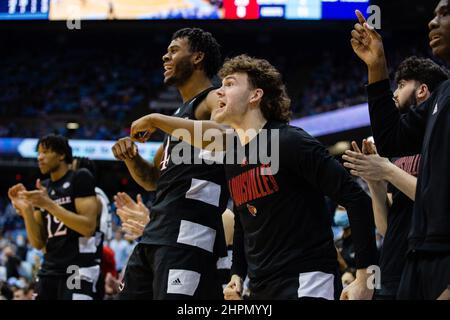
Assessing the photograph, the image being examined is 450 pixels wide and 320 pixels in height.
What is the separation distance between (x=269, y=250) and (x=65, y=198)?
130 inches

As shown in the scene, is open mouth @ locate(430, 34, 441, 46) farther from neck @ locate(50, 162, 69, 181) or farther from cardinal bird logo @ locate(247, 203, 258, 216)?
neck @ locate(50, 162, 69, 181)

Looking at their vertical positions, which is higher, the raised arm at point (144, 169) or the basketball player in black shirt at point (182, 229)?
the raised arm at point (144, 169)

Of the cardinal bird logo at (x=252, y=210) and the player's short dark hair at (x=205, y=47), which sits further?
the player's short dark hair at (x=205, y=47)

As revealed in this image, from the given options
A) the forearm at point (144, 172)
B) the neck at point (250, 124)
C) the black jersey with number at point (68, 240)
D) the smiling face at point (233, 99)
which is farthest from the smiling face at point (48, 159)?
the neck at point (250, 124)

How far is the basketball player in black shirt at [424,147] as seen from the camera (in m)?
2.37

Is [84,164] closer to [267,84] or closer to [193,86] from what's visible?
[193,86]

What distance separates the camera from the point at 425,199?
2463mm

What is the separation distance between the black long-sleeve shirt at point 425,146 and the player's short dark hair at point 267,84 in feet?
3.20

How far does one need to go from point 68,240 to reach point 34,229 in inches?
13.4

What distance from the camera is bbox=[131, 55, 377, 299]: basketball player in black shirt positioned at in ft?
10.0

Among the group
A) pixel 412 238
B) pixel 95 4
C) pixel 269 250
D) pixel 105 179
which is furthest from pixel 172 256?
pixel 105 179

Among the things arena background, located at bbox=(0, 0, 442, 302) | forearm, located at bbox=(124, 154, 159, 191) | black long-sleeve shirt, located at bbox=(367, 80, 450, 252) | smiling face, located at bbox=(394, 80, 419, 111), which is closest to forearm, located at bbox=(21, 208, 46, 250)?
forearm, located at bbox=(124, 154, 159, 191)

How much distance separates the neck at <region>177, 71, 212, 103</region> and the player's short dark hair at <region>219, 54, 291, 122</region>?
0.70 m

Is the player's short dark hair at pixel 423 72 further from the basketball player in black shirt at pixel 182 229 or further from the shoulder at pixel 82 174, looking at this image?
the shoulder at pixel 82 174
